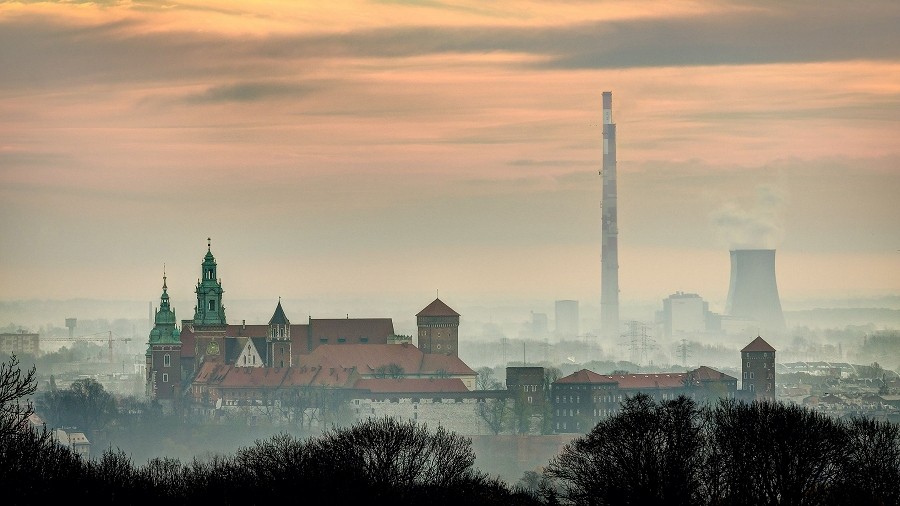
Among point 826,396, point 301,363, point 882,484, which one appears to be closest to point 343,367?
point 301,363

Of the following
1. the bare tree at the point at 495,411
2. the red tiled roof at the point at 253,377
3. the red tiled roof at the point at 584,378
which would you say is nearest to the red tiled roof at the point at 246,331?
the red tiled roof at the point at 253,377

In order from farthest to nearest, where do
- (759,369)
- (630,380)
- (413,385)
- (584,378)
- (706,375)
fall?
(759,369)
(706,375)
(630,380)
(413,385)
(584,378)

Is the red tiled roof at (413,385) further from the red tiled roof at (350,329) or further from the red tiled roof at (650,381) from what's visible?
the red tiled roof at (350,329)

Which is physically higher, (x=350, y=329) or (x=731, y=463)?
(x=350, y=329)

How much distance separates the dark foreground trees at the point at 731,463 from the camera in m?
58.1

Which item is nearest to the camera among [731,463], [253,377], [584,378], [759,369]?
[731,463]

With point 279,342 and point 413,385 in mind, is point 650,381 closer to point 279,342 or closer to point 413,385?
point 413,385

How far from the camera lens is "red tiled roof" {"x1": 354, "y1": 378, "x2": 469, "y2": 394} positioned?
447 ft

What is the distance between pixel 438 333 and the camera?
149125 millimetres

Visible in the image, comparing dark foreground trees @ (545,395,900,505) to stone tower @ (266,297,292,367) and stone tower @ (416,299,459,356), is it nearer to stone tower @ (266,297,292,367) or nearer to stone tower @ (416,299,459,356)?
stone tower @ (266,297,292,367)

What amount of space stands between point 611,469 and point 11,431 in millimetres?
17475

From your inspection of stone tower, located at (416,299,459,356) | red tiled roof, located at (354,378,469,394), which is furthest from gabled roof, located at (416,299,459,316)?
red tiled roof, located at (354,378,469,394)

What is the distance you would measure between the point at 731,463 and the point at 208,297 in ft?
276

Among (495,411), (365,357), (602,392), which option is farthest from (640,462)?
(365,357)
